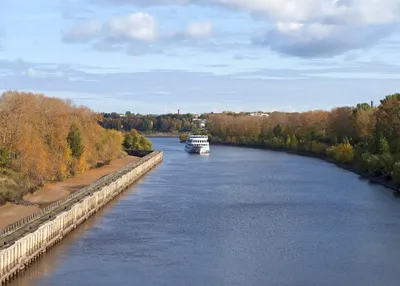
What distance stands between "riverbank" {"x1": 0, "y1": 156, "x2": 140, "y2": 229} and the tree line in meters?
33.9

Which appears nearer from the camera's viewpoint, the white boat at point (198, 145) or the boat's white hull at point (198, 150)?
the boat's white hull at point (198, 150)

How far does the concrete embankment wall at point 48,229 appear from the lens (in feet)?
102

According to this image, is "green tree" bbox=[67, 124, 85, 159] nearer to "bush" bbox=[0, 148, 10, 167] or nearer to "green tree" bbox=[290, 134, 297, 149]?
"bush" bbox=[0, 148, 10, 167]

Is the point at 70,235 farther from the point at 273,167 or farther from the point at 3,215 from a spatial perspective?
the point at 273,167

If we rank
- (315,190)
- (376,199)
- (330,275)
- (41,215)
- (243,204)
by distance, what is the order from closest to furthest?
1. (330,275)
2. (41,215)
3. (243,204)
4. (376,199)
5. (315,190)

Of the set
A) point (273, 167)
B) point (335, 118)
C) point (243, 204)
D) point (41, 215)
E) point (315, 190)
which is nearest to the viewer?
point (41, 215)

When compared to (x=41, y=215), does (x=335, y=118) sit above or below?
above

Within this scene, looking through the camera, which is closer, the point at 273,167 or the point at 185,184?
the point at 185,184

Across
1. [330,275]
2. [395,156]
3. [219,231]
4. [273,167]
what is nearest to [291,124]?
[273,167]

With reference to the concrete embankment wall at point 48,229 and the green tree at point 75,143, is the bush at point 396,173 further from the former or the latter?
the green tree at point 75,143

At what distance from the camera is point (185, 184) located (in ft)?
235

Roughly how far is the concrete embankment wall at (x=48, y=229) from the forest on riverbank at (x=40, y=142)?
5.72 m

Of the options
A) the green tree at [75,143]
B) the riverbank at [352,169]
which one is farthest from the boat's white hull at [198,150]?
the green tree at [75,143]

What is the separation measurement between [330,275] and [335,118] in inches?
3702
